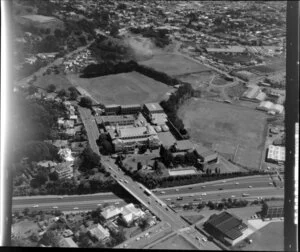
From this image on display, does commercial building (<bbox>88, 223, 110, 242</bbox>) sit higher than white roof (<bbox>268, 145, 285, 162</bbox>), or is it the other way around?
white roof (<bbox>268, 145, 285, 162</bbox>)

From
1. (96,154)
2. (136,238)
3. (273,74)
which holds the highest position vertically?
(273,74)

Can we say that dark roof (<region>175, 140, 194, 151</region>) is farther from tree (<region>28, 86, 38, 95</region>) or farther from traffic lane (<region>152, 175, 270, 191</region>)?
tree (<region>28, 86, 38, 95</region>)

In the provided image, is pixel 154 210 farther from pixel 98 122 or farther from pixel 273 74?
pixel 273 74

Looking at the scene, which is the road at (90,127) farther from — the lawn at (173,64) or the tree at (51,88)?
the lawn at (173,64)

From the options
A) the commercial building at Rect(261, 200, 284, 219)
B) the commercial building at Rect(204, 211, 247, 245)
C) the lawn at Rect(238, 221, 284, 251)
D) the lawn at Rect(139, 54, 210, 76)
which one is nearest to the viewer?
the lawn at Rect(238, 221, 284, 251)

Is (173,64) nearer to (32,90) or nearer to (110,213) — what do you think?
(32,90)

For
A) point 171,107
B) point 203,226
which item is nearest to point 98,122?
point 171,107

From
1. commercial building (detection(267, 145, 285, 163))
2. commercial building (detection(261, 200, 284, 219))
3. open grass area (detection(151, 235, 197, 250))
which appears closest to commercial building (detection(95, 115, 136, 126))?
commercial building (detection(267, 145, 285, 163))
